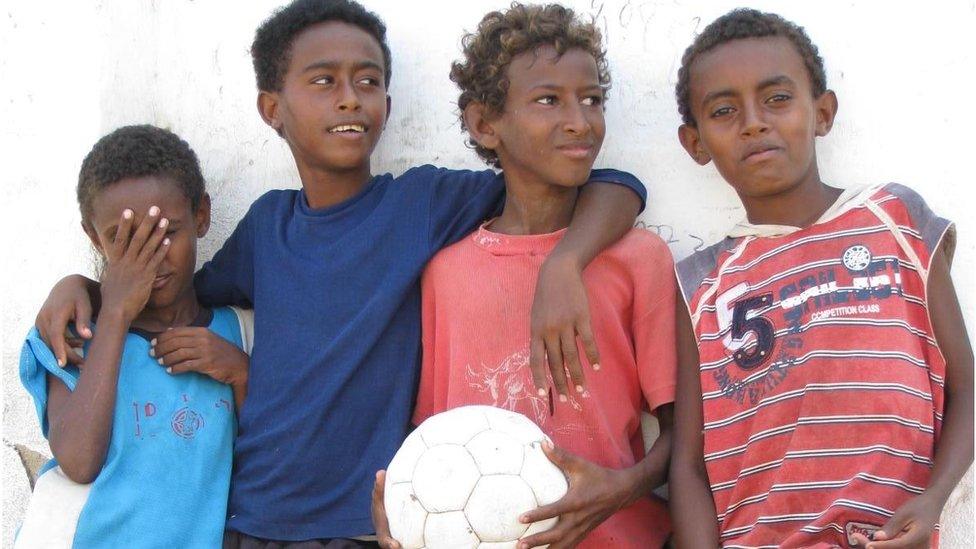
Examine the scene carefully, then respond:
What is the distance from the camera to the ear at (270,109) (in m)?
3.37

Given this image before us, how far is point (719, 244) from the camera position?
9.78ft

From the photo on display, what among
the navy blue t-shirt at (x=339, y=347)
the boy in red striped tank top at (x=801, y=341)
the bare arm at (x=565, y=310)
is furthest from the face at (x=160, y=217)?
the boy in red striped tank top at (x=801, y=341)

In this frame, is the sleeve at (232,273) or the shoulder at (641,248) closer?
the shoulder at (641,248)

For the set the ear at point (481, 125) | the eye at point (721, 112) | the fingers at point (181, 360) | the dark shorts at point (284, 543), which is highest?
the ear at point (481, 125)

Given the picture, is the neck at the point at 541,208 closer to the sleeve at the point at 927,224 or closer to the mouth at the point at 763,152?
the mouth at the point at 763,152

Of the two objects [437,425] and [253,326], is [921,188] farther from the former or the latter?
[253,326]

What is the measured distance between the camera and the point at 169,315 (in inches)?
128

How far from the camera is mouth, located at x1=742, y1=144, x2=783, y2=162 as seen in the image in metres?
2.79

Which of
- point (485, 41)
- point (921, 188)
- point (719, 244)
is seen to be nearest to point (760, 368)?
point (719, 244)

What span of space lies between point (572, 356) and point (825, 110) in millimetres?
1006

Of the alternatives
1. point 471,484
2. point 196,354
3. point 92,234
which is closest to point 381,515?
point 471,484

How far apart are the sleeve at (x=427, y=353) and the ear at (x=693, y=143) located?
30.9 inches

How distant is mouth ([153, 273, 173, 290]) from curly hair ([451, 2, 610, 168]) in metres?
0.98

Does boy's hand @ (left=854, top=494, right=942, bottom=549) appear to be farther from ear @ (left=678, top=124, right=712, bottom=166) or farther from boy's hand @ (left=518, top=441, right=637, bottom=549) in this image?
ear @ (left=678, top=124, right=712, bottom=166)
